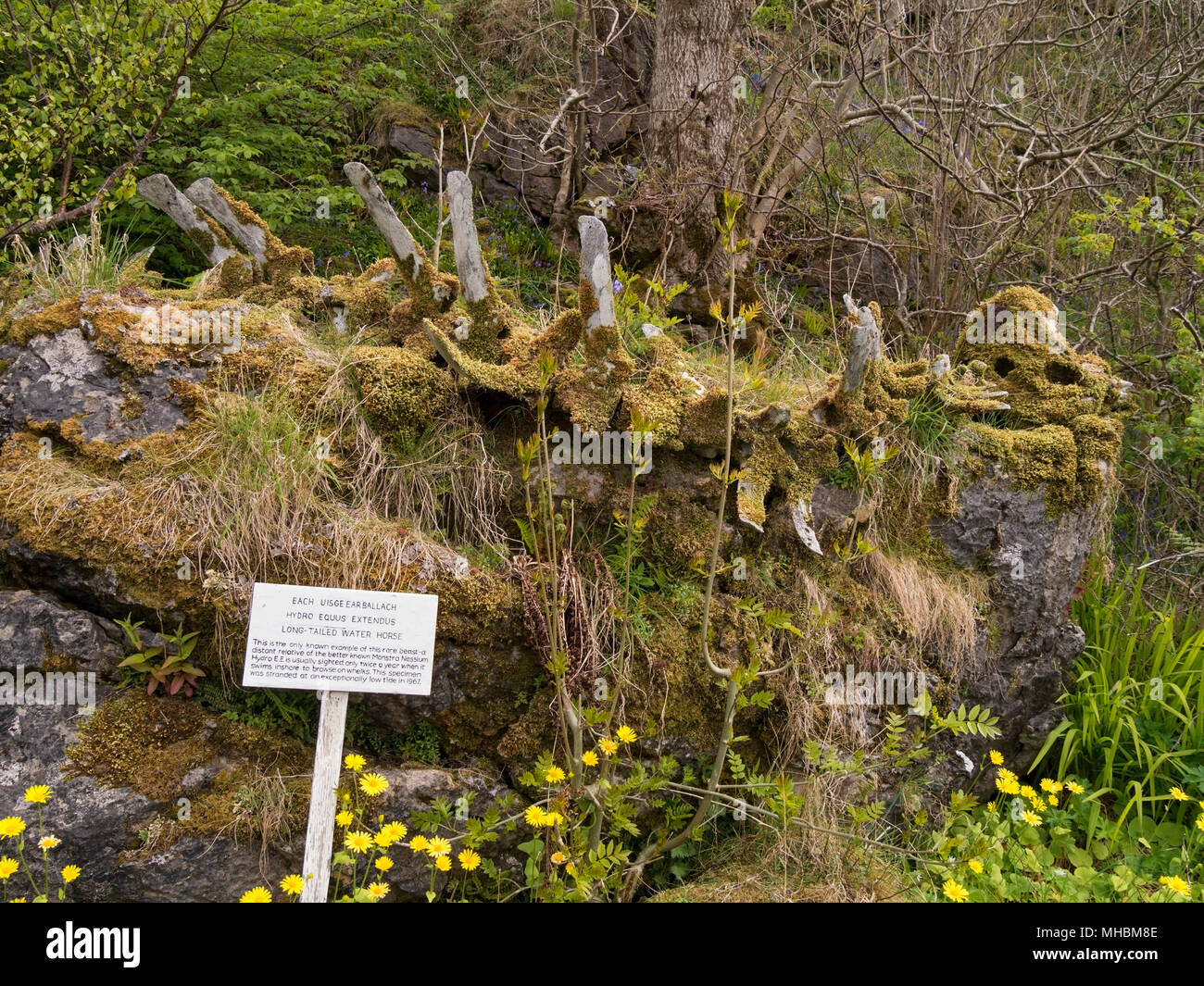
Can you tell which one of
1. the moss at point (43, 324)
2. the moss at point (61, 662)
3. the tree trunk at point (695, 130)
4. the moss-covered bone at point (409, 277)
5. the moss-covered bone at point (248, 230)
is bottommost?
the moss at point (61, 662)

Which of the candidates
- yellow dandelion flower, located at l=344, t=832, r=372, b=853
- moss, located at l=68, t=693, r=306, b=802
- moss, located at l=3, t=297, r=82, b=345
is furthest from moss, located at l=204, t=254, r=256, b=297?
yellow dandelion flower, located at l=344, t=832, r=372, b=853

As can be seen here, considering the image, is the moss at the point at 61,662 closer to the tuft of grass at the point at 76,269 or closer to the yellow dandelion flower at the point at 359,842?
the yellow dandelion flower at the point at 359,842

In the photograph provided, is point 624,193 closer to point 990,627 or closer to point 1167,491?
point 990,627

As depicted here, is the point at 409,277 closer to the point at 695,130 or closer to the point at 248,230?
the point at 248,230

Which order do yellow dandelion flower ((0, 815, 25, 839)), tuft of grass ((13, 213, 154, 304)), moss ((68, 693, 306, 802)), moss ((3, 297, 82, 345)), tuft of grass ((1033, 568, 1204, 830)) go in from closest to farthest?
yellow dandelion flower ((0, 815, 25, 839)), moss ((68, 693, 306, 802)), moss ((3, 297, 82, 345)), tuft of grass ((13, 213, 154, 304)), tuft of grass ((1033, 568, 1204, 830))

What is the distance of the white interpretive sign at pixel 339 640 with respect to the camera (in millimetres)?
2648

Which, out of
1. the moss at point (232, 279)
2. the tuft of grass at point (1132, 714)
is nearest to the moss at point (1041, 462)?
the tuft of grass at point (1132, 714)

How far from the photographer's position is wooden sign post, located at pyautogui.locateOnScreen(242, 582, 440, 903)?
2.63 m

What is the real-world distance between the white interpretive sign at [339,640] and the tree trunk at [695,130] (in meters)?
3.40

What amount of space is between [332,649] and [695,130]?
13.9 ft

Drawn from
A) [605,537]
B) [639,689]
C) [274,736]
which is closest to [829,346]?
[605,537]

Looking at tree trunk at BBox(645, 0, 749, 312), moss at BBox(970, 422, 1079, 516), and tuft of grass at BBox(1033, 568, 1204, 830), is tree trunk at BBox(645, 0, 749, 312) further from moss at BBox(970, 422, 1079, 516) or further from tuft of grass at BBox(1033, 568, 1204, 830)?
tuft of grass at BBox(1033, 568, 1204, 830)

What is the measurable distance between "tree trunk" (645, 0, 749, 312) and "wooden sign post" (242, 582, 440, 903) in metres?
3.41

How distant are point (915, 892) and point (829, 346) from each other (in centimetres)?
307
